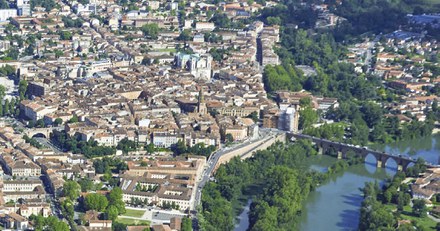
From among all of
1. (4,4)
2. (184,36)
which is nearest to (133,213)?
(184,36)

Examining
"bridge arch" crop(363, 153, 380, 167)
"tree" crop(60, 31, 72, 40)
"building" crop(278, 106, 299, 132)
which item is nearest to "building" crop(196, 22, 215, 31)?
"tree" crop(60, 31, 72, 40)

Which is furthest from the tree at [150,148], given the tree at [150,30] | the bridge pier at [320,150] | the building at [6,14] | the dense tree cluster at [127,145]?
the building at [6,14]

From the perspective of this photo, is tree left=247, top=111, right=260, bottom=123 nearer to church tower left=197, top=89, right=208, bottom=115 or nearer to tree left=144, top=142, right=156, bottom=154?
church tower left=197, top=89, right=208, bottom=115

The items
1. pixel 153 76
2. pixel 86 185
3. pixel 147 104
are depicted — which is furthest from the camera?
pixel 153 76

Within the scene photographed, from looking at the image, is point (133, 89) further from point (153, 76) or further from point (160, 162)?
point (160, 162)

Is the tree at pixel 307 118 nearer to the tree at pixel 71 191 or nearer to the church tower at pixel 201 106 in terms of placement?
the church tower at pixel 201 106

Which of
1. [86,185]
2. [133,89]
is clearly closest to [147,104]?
[133,89]

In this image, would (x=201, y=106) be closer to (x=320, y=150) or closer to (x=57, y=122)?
(x=320, y=150)
